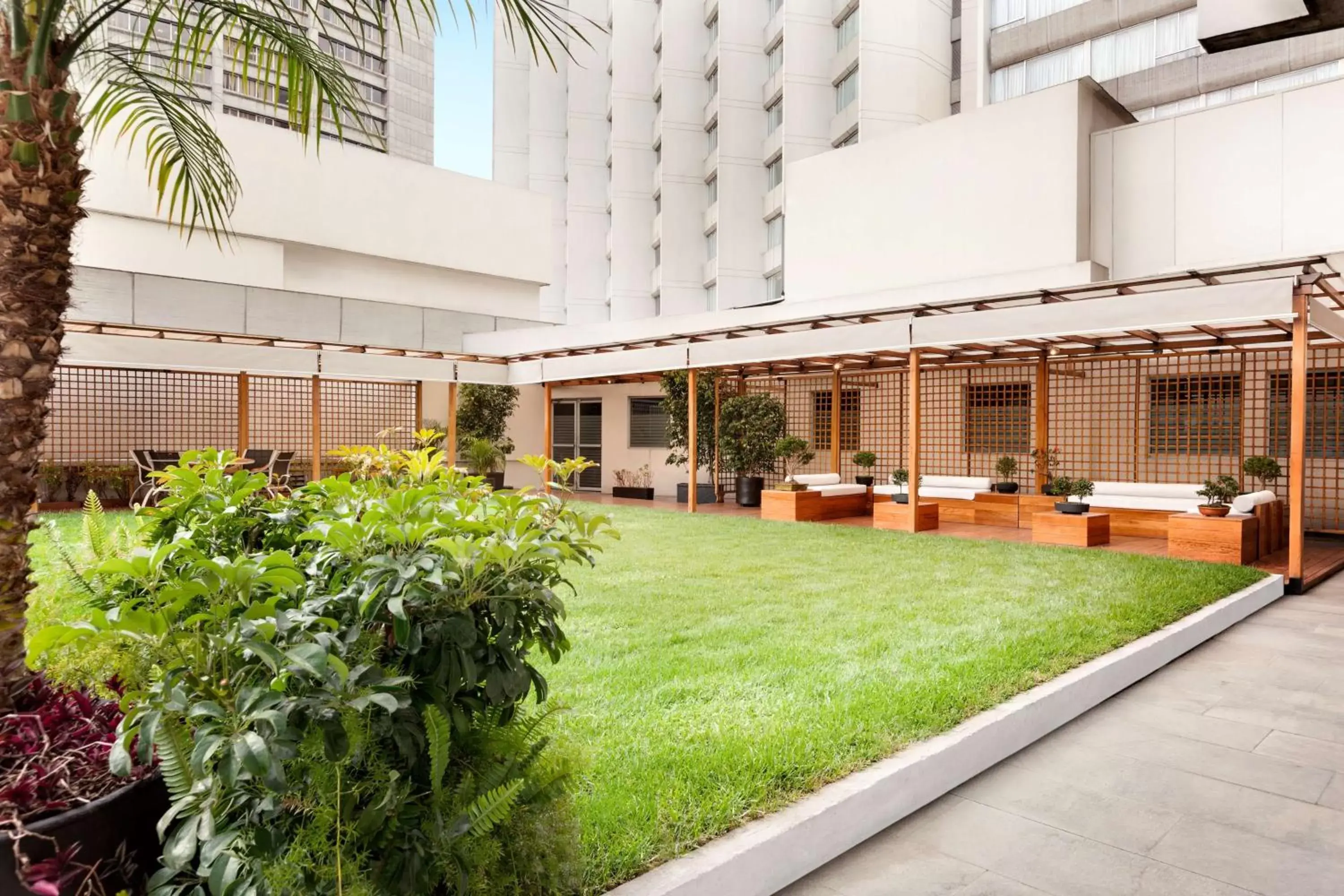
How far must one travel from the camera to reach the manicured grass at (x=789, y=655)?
2742 millimetres

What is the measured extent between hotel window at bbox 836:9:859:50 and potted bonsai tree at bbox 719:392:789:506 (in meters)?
13.9

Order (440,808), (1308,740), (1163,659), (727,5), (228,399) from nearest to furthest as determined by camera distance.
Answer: (440,808), (1308,740), (1163,659), (228,399), (727,5)

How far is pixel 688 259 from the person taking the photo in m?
29.1

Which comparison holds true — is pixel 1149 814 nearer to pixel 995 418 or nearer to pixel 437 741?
pixel 437 741

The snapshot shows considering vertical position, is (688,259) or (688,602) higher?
(688,259)

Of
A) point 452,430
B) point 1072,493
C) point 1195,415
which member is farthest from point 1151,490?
point 452,430

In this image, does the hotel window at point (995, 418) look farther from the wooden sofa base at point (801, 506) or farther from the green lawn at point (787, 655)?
the green lawn at point (787, 655)

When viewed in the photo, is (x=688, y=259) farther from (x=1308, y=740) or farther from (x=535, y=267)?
(x=1308, y=740)

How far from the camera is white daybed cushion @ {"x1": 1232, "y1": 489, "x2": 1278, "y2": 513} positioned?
8.20m

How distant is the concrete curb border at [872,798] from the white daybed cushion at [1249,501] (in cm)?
481

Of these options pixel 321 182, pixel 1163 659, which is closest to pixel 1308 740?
pixel 1163 659

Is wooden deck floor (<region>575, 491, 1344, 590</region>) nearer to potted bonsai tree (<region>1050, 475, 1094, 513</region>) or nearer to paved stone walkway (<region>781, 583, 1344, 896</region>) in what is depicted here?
potted bonsai tree (<region>1050, 475, 1094, 513</region>)

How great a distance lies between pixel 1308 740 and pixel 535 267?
18047 mm

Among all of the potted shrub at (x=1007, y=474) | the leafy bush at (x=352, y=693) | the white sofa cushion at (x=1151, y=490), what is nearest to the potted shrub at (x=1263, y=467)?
the white sofa cushion at (x=1151, y=490)
